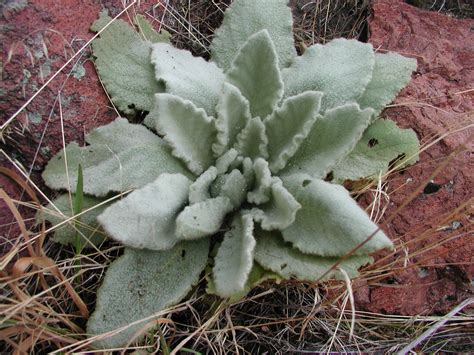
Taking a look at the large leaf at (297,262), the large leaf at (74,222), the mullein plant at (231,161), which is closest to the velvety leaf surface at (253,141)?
the mullein plant at (231,161)

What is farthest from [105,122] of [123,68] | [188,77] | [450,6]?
[450,6]

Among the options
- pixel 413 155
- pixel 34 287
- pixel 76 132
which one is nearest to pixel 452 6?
pixel 413 155

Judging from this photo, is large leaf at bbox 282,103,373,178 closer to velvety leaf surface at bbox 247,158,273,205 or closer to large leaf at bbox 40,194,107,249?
velvety leaf surface at bbox 247,158,273,205

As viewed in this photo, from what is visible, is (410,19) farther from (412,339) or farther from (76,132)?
(76,132)

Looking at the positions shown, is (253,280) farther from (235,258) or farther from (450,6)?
(450,6)

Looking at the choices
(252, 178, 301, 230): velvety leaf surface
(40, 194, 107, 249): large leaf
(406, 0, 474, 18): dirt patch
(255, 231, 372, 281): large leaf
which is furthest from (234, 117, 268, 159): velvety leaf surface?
(406, 0, 474, 18): dirt patch

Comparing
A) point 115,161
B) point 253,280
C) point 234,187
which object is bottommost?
point 253,280

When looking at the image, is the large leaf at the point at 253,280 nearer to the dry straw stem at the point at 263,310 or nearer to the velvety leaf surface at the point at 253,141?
the dry straw stem at the point at 263,310
